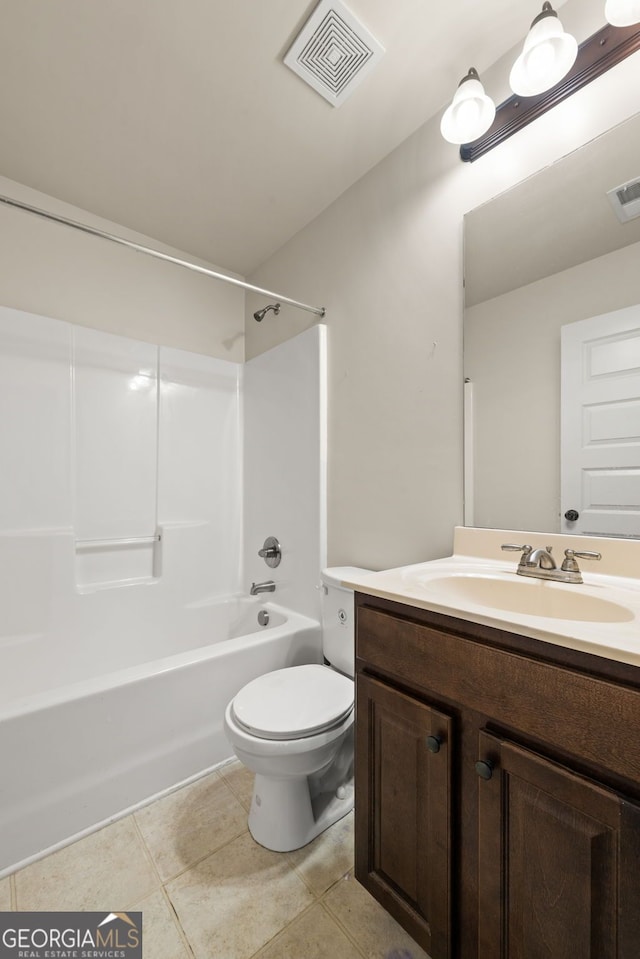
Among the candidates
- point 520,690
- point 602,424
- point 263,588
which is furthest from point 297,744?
point 602,424

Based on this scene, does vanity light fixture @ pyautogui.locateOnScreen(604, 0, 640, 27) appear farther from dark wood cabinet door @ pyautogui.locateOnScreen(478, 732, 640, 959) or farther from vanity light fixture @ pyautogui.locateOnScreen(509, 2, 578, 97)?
dark wood cabinet door @ pyautogui.locateOnScreen(478, 732, 640, 959)

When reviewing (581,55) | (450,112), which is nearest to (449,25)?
(450,112)

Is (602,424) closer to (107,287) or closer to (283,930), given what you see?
(283,930)

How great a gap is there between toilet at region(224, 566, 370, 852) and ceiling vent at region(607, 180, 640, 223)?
4.05 ft

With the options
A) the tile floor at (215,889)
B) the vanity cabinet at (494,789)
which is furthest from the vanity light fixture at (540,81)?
the tile floor at (215,889)

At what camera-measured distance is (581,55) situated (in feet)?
3.51

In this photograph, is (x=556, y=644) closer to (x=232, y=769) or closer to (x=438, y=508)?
(x=438, y=508)

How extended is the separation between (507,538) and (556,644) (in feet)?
2.03

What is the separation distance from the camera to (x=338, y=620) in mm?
1555

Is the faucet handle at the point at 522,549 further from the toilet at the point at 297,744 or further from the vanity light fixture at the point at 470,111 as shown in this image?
the vanity light fixture at the point at 470,111

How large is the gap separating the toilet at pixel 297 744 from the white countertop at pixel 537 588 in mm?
303

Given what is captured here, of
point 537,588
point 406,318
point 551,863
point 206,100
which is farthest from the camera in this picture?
point 406,318

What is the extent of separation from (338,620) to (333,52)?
190 cm

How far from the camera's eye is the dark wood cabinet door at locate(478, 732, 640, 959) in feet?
1.87
